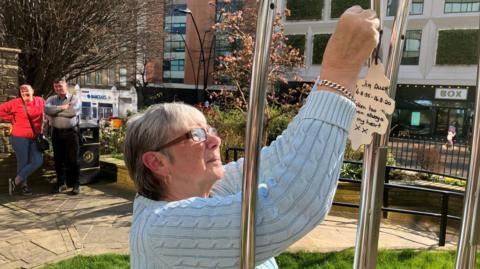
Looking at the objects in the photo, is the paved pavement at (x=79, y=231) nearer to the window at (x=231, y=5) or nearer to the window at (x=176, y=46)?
the window at (x=231, y=5)

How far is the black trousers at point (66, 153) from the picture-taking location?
21.2 ft

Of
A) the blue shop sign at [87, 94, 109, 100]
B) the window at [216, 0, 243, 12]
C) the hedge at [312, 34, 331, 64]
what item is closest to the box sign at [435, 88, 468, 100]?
the hedge at [312, 34, 331, 64]

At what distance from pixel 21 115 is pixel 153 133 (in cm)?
565

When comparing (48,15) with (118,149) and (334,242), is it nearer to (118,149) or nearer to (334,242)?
(118,149)

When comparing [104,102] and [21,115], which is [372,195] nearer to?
[21,115]

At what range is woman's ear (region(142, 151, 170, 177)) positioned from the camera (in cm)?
125

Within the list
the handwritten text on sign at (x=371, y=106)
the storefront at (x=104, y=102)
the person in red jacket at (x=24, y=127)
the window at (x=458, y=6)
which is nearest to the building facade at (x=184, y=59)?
the storefront at (x=104, y=102)

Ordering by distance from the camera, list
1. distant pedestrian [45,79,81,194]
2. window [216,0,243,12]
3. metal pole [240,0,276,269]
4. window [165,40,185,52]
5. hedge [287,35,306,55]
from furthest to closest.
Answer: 1. window [165,40,185,52]
2. hedge [287,35,306,55]
3. window [216,0,243,12]
4. distant pedestrian [45,79,81,194]
5. metal pole [240,0,276,269]

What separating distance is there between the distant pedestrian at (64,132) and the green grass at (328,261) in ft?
9.28

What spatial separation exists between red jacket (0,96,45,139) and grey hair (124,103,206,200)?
5.51 m

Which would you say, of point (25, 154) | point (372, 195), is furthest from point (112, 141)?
point (372, 195)

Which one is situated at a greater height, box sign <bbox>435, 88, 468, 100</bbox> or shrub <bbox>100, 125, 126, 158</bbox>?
box sign <bbox>435, 88, 468, 100</bbox>

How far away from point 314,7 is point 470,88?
1136 cm

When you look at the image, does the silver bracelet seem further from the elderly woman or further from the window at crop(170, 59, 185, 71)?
the window at crop(170, 59, 185, 71)
